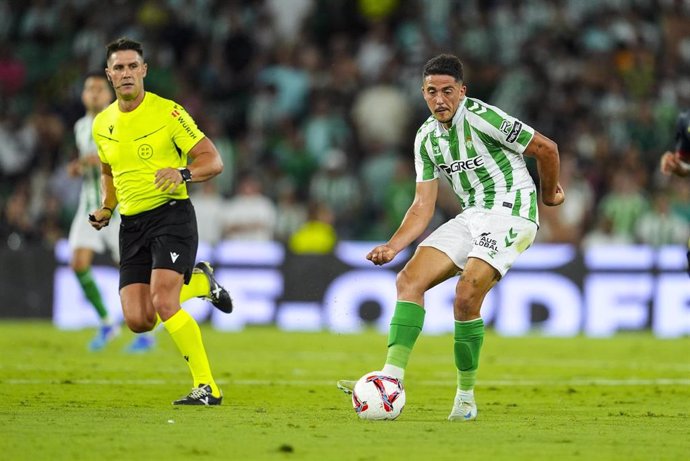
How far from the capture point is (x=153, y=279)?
910 cm

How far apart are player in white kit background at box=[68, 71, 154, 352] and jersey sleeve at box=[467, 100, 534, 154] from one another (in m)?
6.00

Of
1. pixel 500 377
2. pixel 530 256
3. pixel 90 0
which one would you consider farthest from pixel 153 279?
pixel 90 0

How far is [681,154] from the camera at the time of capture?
1059 cm

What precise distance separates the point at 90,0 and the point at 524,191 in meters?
15.8

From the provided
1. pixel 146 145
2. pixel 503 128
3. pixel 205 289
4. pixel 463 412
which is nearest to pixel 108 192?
pixel 146 145

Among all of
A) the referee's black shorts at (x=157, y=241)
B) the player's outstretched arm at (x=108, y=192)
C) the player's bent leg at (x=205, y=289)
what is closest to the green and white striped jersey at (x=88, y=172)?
the player's bent leg at (x=205, y=289)

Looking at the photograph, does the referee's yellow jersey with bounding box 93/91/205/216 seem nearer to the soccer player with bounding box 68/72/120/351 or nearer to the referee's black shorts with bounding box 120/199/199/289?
the referee's black shorts with bounding box 120/199/199/289

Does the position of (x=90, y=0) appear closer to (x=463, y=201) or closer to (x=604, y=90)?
(x=604, y=90)

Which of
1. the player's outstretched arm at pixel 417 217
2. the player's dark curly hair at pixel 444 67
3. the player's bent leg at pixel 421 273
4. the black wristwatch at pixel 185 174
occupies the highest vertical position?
the player's dark curly hair at pixel 444 67

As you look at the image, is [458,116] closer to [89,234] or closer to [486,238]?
[486,238]

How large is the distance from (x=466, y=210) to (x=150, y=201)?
7.42 feet

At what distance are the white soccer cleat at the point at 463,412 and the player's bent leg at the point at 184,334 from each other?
1.70 m

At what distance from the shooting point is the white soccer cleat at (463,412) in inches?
329

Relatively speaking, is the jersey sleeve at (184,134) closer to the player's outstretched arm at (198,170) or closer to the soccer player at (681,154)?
the player's outstretched arm at (198,170)
